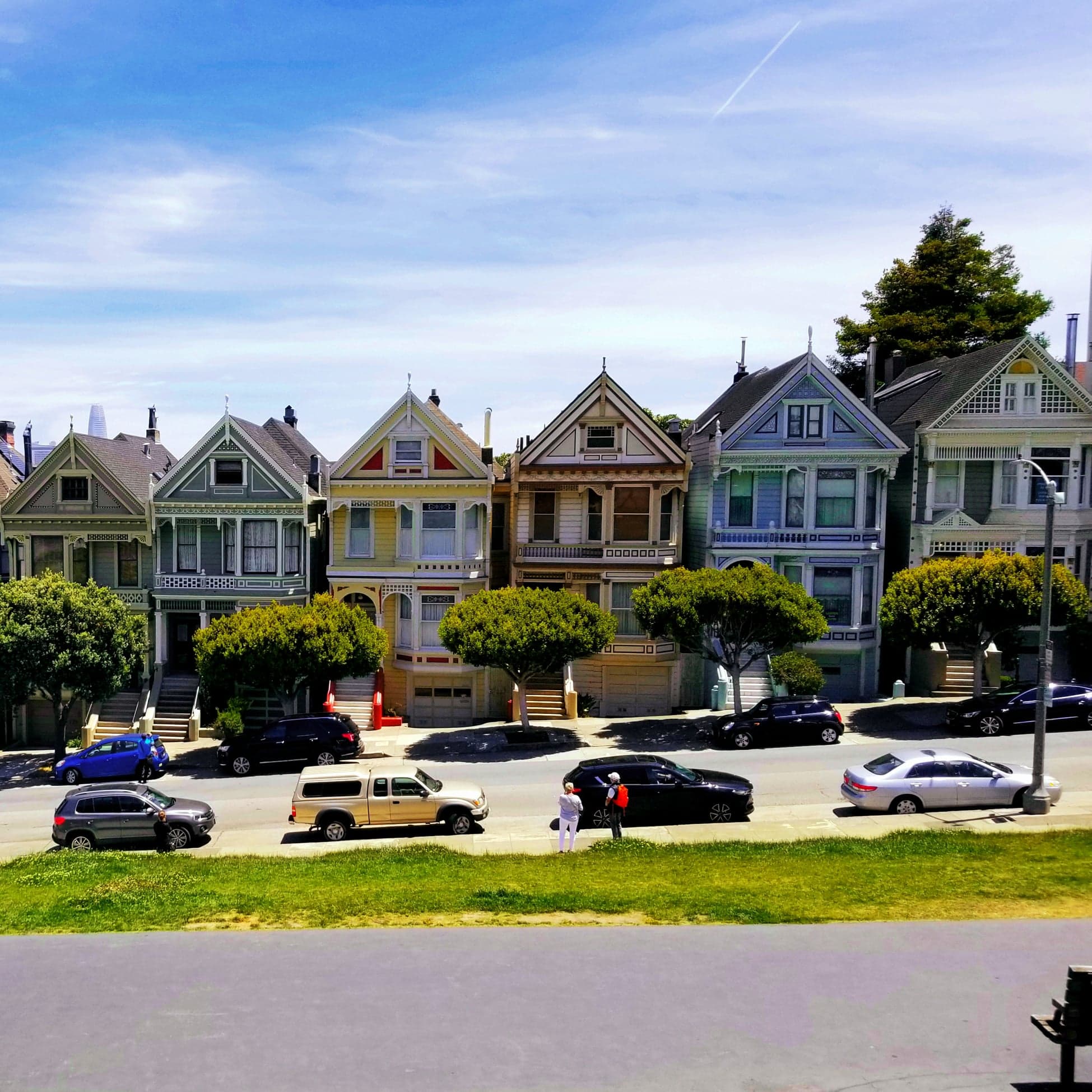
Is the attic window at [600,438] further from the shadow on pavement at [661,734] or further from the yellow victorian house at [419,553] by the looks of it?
the shadow on pavement at [661,734]

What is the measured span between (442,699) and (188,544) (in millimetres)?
11724

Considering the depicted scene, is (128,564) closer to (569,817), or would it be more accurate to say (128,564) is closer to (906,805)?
(569,817)

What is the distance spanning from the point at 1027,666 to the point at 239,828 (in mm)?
28555

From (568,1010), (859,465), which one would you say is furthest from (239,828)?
(859,465)

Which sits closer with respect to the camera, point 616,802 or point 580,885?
point 580,885

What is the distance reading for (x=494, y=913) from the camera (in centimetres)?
1572

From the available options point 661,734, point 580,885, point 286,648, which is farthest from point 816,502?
point 580,885

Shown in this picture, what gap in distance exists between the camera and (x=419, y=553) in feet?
126

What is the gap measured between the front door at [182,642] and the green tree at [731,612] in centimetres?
1830

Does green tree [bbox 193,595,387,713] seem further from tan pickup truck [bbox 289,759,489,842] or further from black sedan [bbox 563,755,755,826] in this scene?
black sedan [bbox 563,755,755,826]

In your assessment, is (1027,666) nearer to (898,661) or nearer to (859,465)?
(898,661)

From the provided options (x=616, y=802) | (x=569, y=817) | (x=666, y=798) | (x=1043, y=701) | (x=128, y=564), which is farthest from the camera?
(x=128, y=564)

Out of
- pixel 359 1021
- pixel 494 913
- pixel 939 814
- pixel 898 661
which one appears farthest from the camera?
pixel 898 661

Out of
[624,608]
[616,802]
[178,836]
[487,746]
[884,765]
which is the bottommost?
[178,836]
